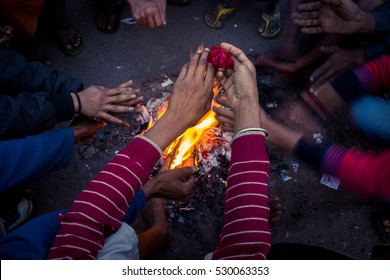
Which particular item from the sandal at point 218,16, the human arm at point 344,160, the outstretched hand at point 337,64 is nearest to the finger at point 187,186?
the human arm at point 344,160

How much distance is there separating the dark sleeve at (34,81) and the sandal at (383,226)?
272 cm

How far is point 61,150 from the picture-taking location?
262 cm

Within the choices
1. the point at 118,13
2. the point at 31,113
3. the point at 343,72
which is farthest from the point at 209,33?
the point at 31,113

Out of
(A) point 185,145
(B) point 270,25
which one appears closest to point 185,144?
(A) point 185,145

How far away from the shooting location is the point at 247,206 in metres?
1.70

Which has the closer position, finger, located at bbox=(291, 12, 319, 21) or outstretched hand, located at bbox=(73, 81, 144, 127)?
outstretched hand, located at bbox=(73, 81, 144, 127)

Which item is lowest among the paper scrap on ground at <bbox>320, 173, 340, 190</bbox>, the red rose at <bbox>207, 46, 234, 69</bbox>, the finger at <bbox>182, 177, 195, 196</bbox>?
the paper scrap on ground at <bbox>320, 173, 340, 190</bbox>

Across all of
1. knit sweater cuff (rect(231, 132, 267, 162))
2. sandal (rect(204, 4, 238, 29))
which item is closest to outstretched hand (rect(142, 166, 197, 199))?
knit sweater cuff (rect(231, 132, 267, 162))

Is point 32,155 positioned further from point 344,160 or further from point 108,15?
point 108,15

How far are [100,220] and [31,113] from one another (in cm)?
126

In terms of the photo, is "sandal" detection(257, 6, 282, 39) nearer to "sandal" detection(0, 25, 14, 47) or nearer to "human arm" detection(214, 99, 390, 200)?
"human arm" detection(214, 99, 390, 200)

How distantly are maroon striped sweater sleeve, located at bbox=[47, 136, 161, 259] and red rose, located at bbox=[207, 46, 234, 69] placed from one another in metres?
0.66

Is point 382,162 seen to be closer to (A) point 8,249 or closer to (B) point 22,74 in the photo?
(A) point 8,249

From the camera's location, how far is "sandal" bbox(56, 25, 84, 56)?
12.8 ft
